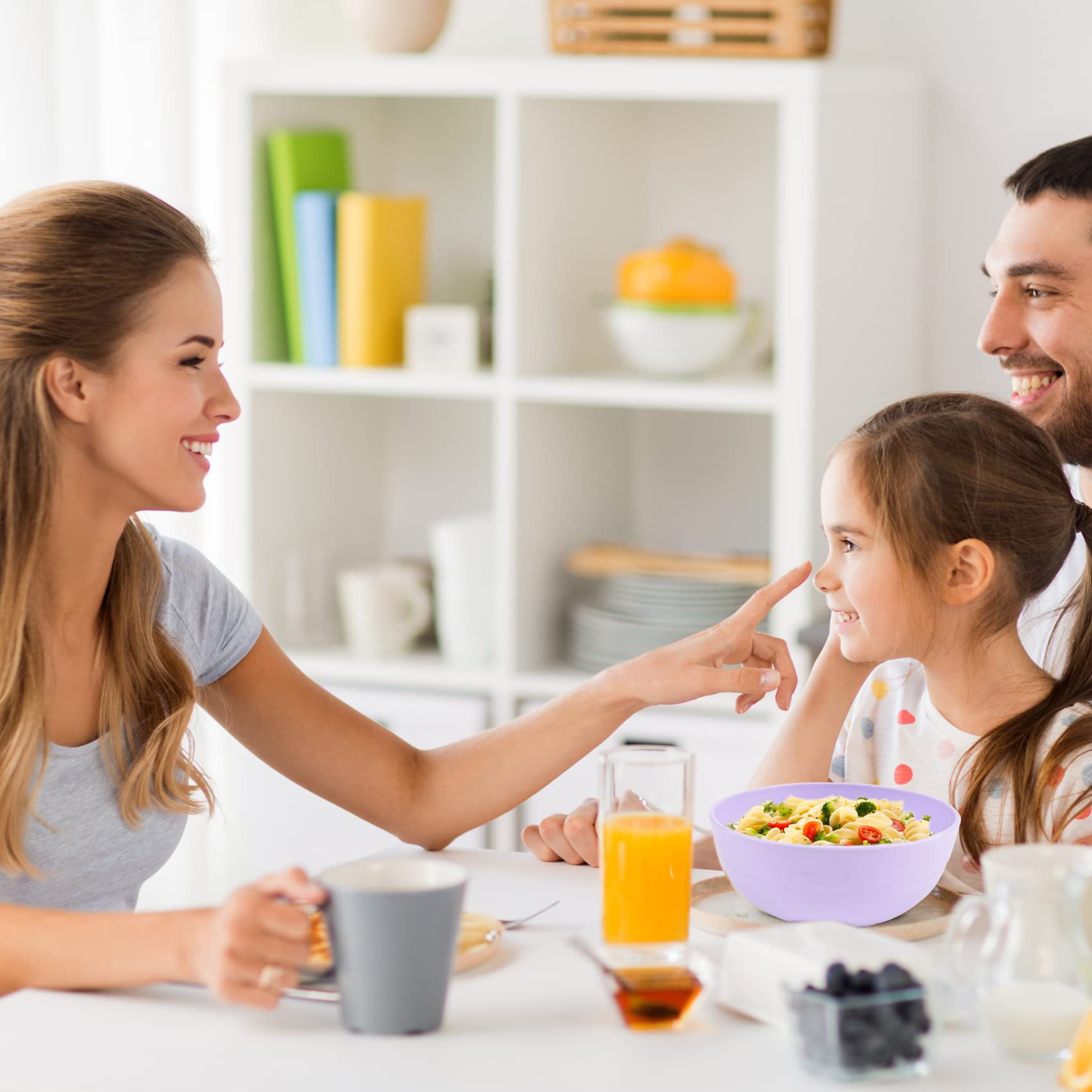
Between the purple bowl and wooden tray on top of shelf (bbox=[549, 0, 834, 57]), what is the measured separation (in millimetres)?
1601

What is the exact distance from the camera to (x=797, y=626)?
251 centimetres

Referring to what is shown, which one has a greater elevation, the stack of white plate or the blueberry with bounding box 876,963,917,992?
the blueberry with bounding box 876,963,917,992

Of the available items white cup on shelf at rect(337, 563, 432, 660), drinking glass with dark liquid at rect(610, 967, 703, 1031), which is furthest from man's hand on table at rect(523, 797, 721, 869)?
white cup on shelf at rect(337, 563, 432, 660)

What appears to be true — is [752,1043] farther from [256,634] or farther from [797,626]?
[797,626]

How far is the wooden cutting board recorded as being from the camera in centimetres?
118

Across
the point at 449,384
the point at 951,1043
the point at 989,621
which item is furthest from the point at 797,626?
the point at 951,1043

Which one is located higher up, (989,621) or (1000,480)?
(1000,480)

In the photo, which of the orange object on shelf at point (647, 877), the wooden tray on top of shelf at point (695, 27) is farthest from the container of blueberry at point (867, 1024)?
the wooden tray on top of shelf at point (695, 27)

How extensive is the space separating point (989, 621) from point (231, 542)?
1.68 m

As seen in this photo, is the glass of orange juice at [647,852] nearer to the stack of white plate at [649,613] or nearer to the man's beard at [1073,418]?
the man's beard at [1073,418]

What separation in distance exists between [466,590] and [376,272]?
0.55 metres

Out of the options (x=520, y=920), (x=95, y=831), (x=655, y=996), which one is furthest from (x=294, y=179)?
(x=655, y=996)

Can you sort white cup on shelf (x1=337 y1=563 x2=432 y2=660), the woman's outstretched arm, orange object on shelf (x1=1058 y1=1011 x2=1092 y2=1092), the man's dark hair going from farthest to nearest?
1. white cup on shelf (x1=337 y1=563 x2=432 y2=660)
2. the man's dark hair
3. the woman's outstretched arm
4. orange object on shelf (x1=1058 y1=1011 x2=1092 y2=1092)

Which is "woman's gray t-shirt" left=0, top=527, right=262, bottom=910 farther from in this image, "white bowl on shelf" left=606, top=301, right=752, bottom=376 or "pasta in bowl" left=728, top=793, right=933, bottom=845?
"white bowl on shelf" left=606, top=301, right=752, bottom=376
